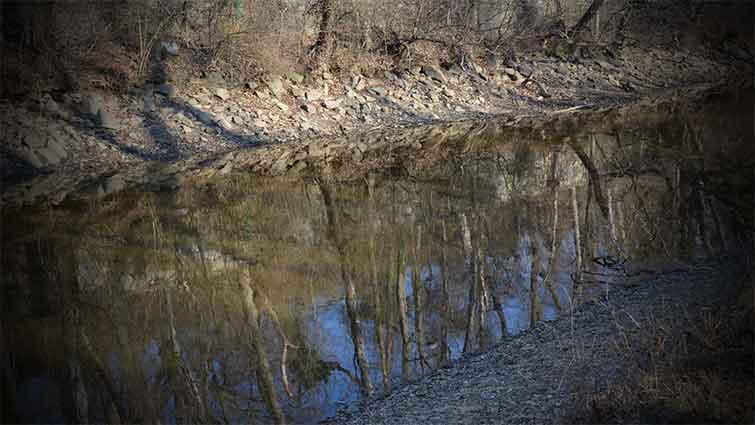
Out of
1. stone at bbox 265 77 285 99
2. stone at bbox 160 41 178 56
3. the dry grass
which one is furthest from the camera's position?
stone at bbox 265 77 285 99

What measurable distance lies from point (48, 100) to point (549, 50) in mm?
15970

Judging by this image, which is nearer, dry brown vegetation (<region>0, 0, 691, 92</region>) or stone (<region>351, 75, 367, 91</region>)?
dry brown vegetation (<region>0, 0, 691, 92</region>)

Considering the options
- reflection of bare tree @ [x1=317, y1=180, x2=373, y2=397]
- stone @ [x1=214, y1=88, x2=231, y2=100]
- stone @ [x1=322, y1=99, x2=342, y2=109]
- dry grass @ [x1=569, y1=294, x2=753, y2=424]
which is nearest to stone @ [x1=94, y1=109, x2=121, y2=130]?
stone @ [x1=214, y1=88, x2=231, y2=100]

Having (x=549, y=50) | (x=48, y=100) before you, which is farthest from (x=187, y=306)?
(x=549, y=50)

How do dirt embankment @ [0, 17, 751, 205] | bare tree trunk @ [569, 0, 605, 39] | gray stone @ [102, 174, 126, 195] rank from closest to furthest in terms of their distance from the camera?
gray stone @ [102, 174, 126, 195], dirt embankment @ [0, 17, 751, 205], bare tree trunk @ [569, 0, 605, 39]

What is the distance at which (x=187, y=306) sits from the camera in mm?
7941

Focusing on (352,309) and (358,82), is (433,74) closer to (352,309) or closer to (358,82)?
(358,82)

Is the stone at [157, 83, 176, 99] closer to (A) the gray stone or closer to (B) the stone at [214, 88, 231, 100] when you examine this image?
(B) the stone at [214, 88, 231, 100]

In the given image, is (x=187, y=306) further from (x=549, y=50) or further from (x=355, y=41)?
(x=549, y=50)

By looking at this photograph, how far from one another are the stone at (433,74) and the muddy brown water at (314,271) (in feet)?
22.5

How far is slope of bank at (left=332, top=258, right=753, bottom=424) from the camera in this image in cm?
429

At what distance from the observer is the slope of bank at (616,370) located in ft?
14.1

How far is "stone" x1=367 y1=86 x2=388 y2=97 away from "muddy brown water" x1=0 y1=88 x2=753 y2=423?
5.48 metres

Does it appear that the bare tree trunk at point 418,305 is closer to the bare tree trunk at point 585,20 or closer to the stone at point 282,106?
the stone at point 282,106
